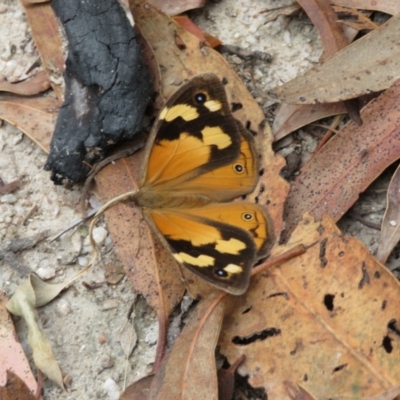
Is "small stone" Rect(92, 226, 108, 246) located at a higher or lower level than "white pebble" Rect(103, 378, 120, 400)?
higher

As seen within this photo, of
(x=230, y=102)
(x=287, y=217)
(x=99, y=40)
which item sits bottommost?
(x=287, y=217)

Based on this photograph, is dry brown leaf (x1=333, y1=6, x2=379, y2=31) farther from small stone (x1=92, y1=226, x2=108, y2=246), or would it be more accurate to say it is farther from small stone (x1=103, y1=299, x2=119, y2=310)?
small stone (x1=103, y1=299, x2=119, y2=310)

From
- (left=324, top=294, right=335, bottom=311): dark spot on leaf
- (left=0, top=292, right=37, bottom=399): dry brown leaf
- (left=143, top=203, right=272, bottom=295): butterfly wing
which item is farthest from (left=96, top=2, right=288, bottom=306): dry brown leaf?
(left=0, top=292, right=37, bottom=399): dry brown leaf

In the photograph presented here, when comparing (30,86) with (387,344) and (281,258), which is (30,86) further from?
(387,344)

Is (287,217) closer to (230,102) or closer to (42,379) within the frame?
(230,102)

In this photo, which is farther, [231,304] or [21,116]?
[21,116]

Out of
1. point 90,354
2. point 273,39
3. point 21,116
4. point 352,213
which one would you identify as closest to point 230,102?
point 273,39
